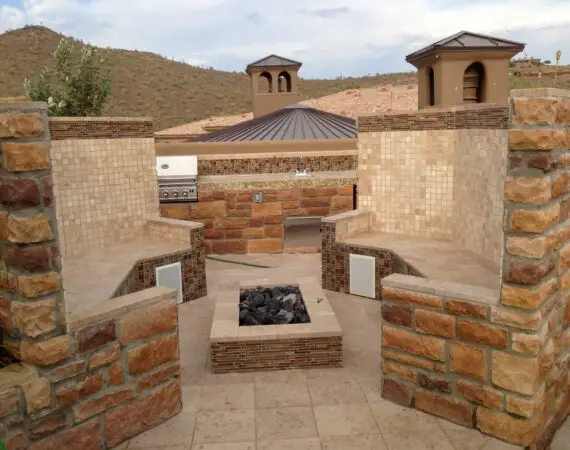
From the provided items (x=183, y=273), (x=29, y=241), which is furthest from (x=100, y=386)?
(x=183, y=273)

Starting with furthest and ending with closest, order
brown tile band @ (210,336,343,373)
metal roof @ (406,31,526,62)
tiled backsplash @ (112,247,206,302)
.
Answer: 1. metal roof @ (406,31,526,62)
2. tiled backsplash @ (112,247,206,302)
3. brown tile band @ (210,336,343,373)

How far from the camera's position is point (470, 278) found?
23.7 ft

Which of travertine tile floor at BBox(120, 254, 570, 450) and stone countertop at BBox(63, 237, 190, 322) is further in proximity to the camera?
stone countertop at BBox(63, 237, 190, 322)

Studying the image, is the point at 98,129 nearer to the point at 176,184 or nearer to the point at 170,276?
the point at 176,184

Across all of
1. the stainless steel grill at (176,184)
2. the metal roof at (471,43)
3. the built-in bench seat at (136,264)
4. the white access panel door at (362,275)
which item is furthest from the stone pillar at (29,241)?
the metal roof at (471,43)

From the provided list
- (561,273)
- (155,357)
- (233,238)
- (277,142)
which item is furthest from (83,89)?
(561,273)

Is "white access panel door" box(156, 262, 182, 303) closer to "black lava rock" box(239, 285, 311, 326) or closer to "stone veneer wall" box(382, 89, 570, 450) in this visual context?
"black lava rock" box(239, 285, 311, 326)

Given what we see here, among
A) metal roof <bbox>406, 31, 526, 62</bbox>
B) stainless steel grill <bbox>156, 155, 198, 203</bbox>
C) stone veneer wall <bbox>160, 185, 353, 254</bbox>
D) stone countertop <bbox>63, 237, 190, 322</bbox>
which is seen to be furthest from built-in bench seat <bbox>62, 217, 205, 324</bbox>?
metal roof <bbox>406, 31, 526, 62</bbox>

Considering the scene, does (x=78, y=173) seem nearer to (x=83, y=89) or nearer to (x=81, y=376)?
(x=81, y=376)

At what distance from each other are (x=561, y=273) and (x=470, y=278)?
2230mm

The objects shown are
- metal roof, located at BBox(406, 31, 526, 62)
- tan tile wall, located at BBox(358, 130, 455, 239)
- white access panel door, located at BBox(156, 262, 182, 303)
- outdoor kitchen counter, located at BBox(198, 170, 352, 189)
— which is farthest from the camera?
metal roof, located at BBox(406, 31, 526, 62)

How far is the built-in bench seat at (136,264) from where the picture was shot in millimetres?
7301

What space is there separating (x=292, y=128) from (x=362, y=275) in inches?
354

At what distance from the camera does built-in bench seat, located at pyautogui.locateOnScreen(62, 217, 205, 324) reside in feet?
24.0
